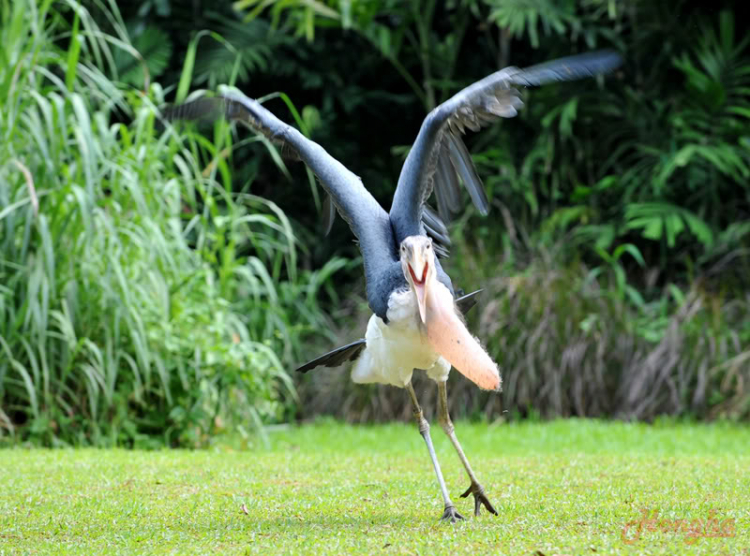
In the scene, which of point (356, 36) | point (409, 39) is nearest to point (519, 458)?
point (409, 39)

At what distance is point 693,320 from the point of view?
9.41 m

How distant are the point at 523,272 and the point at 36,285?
5091 millimetres

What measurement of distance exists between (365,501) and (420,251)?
127 centimetres

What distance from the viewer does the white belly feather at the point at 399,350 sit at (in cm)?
401

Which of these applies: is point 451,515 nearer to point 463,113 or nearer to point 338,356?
point 338,356

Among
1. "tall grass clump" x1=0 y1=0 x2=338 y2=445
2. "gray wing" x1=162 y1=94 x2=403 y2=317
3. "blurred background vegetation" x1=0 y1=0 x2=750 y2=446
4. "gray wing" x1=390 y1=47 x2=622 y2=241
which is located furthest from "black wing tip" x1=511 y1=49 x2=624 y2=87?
"tall grass clump" x1=0 y1=0 x2=338 y2=445

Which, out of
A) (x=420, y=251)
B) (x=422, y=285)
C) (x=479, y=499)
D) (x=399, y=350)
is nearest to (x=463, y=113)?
(x=420, y=251)

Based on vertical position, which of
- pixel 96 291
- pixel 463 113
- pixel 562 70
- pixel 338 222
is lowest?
pixel 96 291

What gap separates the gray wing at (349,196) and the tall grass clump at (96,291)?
190 centimetres

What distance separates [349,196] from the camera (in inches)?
181

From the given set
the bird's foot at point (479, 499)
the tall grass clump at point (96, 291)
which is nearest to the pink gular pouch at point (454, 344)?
the bird's foot at point (479, 499)

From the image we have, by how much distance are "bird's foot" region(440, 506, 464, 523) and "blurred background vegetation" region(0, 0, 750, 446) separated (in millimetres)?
1440

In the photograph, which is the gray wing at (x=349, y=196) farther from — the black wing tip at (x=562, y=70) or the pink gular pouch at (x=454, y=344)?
the black wing tip at (x=562, y=70)

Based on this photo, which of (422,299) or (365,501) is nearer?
(422,299)
